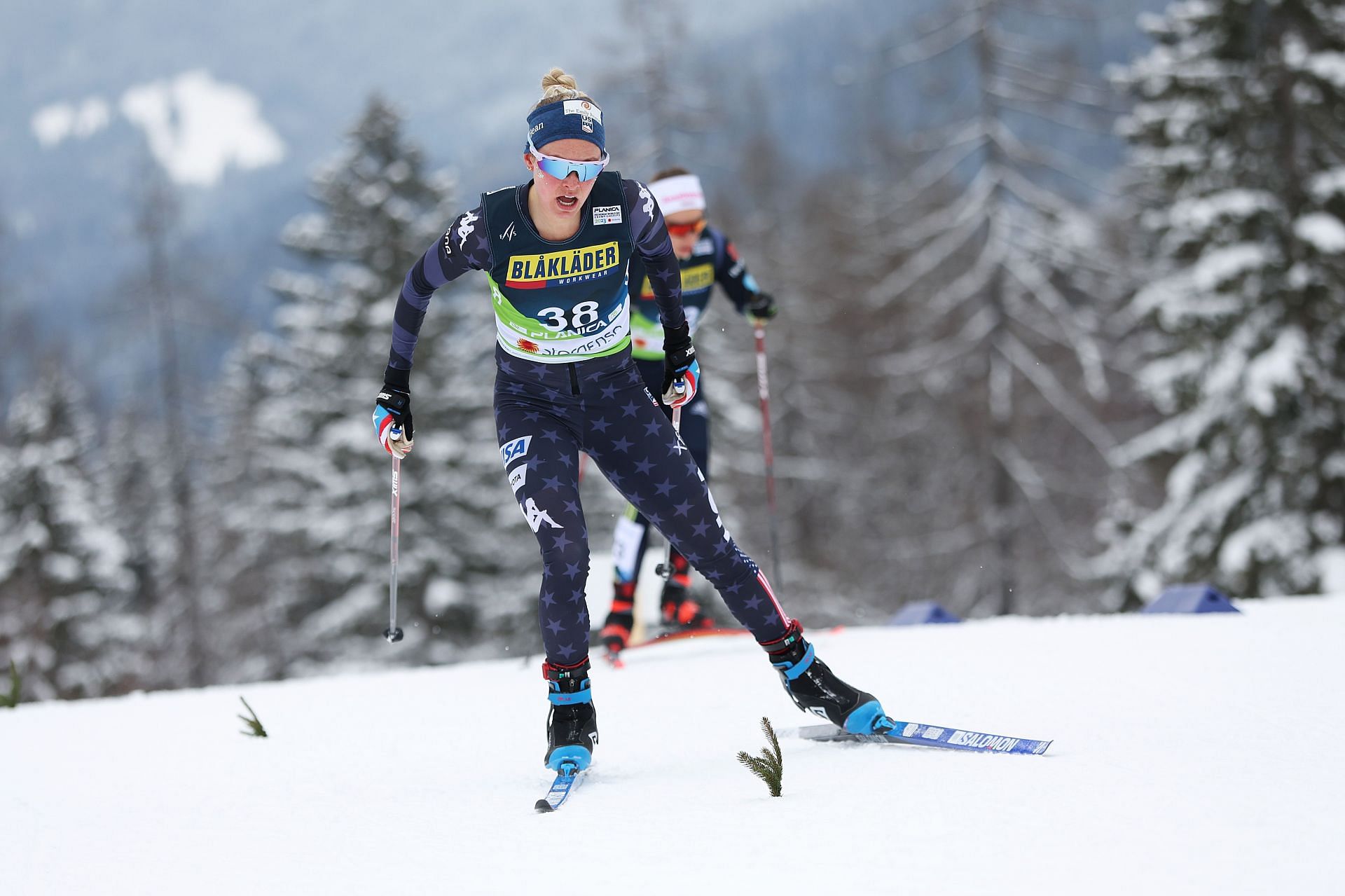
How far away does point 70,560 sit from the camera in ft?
68.6

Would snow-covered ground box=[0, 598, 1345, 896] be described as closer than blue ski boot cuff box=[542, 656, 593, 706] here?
Yes

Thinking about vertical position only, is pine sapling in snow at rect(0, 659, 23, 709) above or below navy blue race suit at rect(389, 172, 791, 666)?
below

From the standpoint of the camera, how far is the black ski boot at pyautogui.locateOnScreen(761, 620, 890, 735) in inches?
138

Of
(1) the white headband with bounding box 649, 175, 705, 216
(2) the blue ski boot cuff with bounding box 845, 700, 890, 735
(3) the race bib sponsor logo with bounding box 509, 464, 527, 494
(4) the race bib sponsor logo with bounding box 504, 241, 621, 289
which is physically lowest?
(2) the blue ski boot cuff with bounding box 845, 700, 890, 735

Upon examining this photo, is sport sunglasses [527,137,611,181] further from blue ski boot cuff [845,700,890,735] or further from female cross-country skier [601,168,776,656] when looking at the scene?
female cross-country skier [601,168,776,656]

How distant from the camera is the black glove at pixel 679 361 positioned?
13.6 ft

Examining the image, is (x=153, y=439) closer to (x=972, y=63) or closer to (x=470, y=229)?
(x=972, y=63)

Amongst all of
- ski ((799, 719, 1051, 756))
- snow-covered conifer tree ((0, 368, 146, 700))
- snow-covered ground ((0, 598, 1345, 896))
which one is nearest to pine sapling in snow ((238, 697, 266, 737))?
snow-covered ground ((0, 598, 1345, 896))

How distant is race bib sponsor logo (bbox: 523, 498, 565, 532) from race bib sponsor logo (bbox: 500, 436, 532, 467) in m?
0.18

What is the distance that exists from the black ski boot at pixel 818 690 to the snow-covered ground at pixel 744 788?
0.10 m

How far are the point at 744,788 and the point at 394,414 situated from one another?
1836 millimetres

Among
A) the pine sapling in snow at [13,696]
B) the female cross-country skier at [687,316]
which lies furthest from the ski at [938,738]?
the pine sapling in snow at [13,696]

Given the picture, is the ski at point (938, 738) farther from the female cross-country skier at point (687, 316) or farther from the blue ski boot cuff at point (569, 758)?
the female cross-country skier at point (687, 316)

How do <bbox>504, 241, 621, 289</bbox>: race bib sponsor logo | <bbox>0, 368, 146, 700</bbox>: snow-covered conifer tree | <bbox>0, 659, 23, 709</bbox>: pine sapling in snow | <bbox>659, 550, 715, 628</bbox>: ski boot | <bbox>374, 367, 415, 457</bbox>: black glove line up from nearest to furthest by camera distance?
<bbox>504, 241, 621, 289</bbox>: race bib sponsor logo
<bbox>374, 367, 415, 457</bbox>: black glove
<bbox>0, 659, 23, 709</bbox>: pine sapling in snow
<bbox>659, 550, 715, 628</bbox>: ski boot
<bbox>0, 368, 146, 700</bbox>: snow-covered conifer tree
